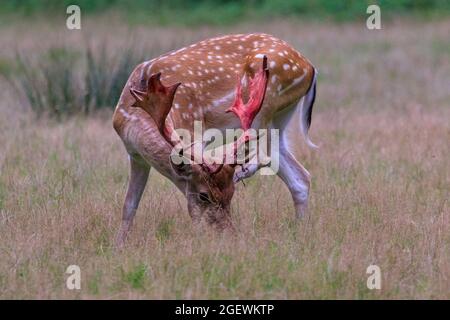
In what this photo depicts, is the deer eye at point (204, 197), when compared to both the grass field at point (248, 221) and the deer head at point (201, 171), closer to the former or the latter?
the deer head at point (201, 171)

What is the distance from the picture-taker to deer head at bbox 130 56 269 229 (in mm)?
6250

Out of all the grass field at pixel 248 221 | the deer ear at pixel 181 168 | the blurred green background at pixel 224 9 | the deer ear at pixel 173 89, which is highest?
the deer ear at pixel 173 89

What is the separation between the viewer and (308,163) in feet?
30.7

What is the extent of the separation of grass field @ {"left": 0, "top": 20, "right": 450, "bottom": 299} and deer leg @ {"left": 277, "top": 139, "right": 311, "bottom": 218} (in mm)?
119

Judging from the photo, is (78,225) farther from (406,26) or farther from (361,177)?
(406,26)

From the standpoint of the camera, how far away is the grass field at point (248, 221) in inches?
231

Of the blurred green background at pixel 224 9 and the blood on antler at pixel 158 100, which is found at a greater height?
Answer: the blood on antler at pixel 158 100

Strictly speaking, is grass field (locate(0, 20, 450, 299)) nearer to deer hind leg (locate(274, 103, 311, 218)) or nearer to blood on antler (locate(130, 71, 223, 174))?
deer hind leg (locate(274, 103, 311, 218))

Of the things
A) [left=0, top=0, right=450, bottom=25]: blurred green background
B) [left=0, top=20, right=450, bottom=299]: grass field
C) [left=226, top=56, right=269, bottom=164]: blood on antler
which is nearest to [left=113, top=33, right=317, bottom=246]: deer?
[left=226, top=56, right=269, bottom=164]: blood on antler

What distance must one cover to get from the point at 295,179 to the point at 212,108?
A: 0.85 m

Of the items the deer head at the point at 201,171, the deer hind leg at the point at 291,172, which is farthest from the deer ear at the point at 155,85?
the deer hind leg at the point at 291,172

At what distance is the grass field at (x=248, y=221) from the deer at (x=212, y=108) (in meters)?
0.25

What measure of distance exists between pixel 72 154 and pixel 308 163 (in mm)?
2183

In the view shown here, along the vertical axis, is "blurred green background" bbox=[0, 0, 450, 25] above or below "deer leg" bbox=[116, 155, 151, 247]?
below
